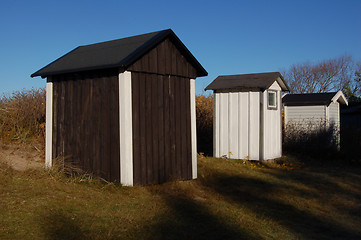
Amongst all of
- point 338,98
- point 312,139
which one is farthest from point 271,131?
point 338,98

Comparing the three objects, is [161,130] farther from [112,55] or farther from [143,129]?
[112,55]

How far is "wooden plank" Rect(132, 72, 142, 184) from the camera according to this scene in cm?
833

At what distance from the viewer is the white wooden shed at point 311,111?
1709 cm

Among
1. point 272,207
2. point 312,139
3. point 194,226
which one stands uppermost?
point 312,139

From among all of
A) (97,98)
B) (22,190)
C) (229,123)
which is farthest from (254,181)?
(22,190)

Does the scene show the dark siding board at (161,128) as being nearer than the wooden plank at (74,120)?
Yes

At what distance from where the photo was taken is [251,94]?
514 inches

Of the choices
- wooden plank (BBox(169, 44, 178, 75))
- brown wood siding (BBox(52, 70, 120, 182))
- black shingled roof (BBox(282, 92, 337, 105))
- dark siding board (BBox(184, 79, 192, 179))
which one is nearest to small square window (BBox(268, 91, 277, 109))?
black shingled roof (BBox(282, 92, 337, 105))

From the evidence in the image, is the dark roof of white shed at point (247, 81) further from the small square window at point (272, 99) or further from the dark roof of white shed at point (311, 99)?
the dark roof of white shed at point (311, 99)

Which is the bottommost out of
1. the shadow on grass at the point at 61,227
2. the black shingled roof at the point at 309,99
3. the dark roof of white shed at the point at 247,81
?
the shadow on grass at the point at 61,227

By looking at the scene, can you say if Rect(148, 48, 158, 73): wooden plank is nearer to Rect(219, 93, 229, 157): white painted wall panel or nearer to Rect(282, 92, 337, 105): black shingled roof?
Rect(219, 93, 229, 157): white painted wall panel

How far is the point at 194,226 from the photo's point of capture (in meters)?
5.97

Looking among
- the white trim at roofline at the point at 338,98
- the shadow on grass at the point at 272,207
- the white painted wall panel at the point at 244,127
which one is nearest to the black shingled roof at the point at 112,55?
the shadow on grass at the point at 272,207

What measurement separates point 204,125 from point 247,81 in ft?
16.0
